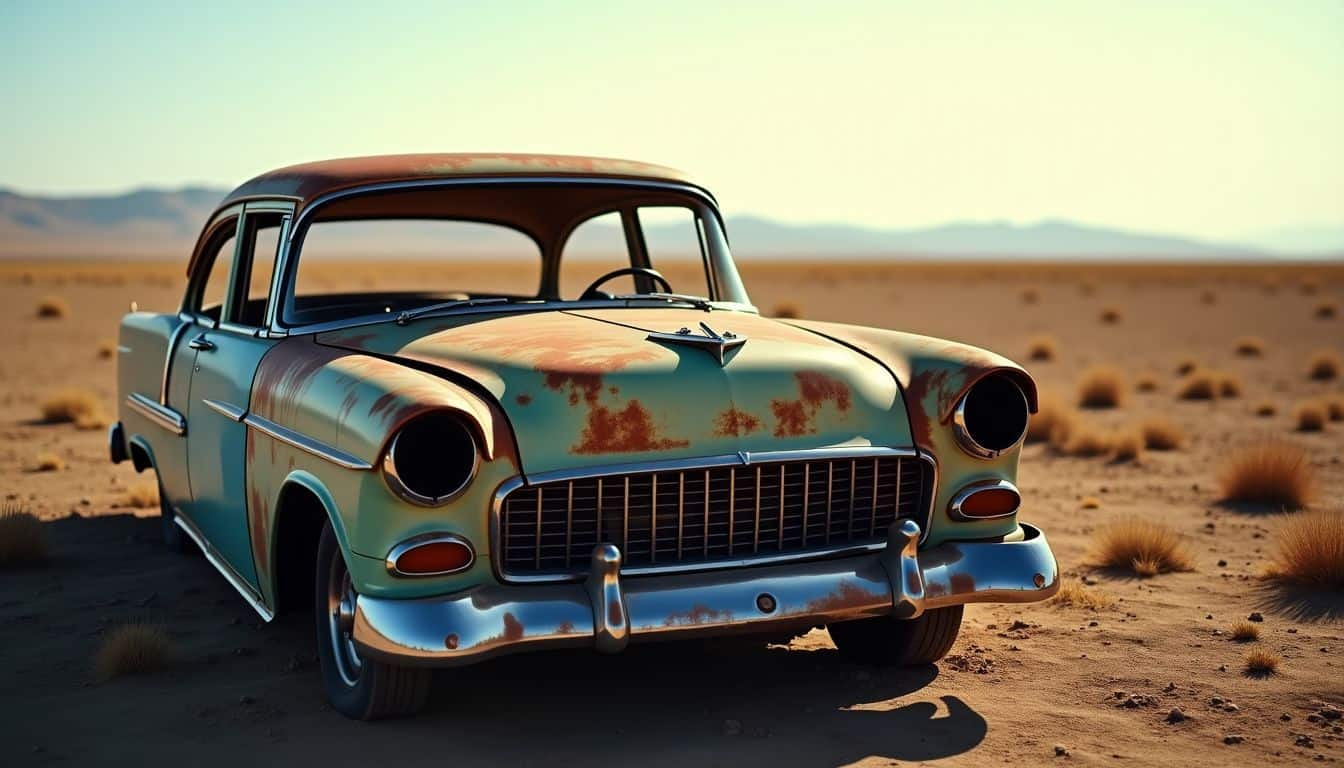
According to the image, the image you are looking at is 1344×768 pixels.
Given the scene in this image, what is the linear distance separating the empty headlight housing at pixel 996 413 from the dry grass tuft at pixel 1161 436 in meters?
7.43

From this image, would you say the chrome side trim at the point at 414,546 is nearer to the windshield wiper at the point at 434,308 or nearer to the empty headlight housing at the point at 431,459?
the empty headlight housing at the point at 431,459

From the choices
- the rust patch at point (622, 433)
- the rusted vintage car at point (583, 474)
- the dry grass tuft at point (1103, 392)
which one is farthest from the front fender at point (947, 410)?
the dry grass tuft at point (1103, 392)

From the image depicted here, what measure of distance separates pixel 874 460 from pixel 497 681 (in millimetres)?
1515

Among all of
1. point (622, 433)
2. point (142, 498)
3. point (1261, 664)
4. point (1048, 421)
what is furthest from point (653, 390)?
point (1048, 421)

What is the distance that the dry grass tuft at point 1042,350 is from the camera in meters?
20.7

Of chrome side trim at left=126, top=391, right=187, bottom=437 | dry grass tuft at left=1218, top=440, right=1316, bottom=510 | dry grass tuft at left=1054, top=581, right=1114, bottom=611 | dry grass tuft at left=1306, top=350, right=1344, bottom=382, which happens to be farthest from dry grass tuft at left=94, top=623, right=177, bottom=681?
dry grass tuft at left=1306, top=350, right=1344, bottom=382

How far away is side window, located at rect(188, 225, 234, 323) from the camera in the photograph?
5.85m

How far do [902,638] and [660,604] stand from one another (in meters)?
1.34

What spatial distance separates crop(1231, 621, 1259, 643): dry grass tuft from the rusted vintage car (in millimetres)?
1317

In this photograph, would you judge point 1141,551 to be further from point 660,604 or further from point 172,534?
point 172,534

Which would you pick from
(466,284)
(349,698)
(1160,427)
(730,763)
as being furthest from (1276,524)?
(466,284)

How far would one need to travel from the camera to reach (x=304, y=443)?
394 centimetres

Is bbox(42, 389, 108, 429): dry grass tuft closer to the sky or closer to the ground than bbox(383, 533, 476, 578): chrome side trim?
closer to the ground

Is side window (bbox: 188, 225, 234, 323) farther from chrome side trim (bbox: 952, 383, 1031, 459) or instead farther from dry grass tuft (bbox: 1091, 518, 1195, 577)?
dry grass tuft (bbox: 1091, 518, 1195, 577)
